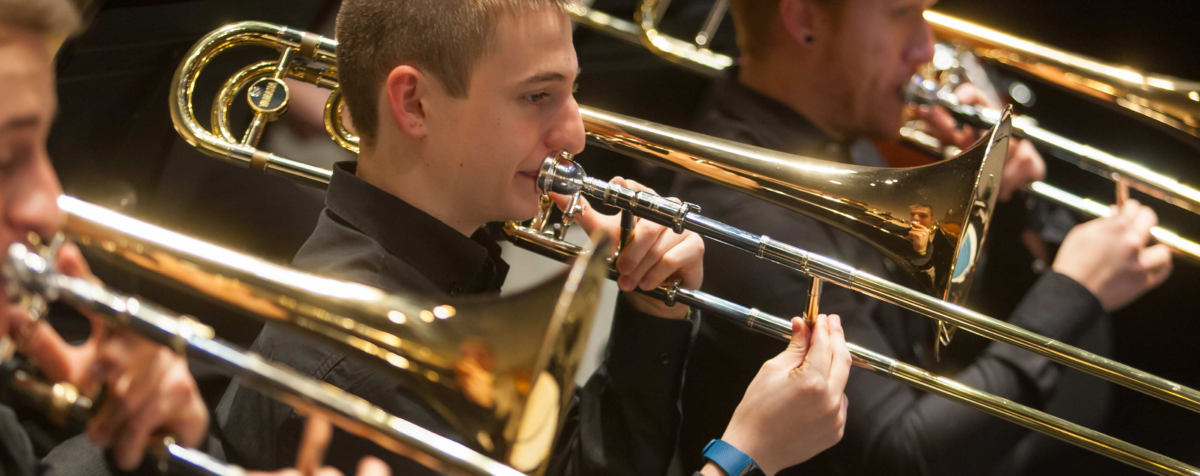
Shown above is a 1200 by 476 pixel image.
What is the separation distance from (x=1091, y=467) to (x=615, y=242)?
1305mm

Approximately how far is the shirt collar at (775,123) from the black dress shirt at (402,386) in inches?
22.8

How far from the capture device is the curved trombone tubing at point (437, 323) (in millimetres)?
771

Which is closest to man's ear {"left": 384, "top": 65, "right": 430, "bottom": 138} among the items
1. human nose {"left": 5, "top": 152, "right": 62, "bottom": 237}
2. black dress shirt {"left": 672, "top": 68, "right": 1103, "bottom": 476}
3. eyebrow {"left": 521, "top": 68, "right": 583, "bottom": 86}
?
eyebrow {"left": 521, "top": 68, "right": 583, "bottom": 86}

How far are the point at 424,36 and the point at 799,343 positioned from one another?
634mm

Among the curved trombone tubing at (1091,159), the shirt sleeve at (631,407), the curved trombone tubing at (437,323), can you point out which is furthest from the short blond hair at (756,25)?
the curved trombone tubing at (437,323)

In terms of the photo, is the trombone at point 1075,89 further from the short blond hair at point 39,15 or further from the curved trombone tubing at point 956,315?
the short blond hair at point 39,15

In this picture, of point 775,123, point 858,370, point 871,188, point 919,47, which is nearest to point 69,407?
point 871,188

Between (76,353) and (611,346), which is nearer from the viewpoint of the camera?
(76,353)

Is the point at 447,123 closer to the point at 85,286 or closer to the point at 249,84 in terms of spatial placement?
the point at 85,286

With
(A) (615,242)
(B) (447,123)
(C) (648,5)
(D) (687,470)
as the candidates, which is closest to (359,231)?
(B) (447,123)

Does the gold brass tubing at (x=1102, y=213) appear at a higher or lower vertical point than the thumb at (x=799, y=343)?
higher

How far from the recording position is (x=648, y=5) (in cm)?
251

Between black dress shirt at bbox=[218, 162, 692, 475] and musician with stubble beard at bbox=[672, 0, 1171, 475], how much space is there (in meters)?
0.22

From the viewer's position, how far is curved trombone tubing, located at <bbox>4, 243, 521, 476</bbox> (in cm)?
72
